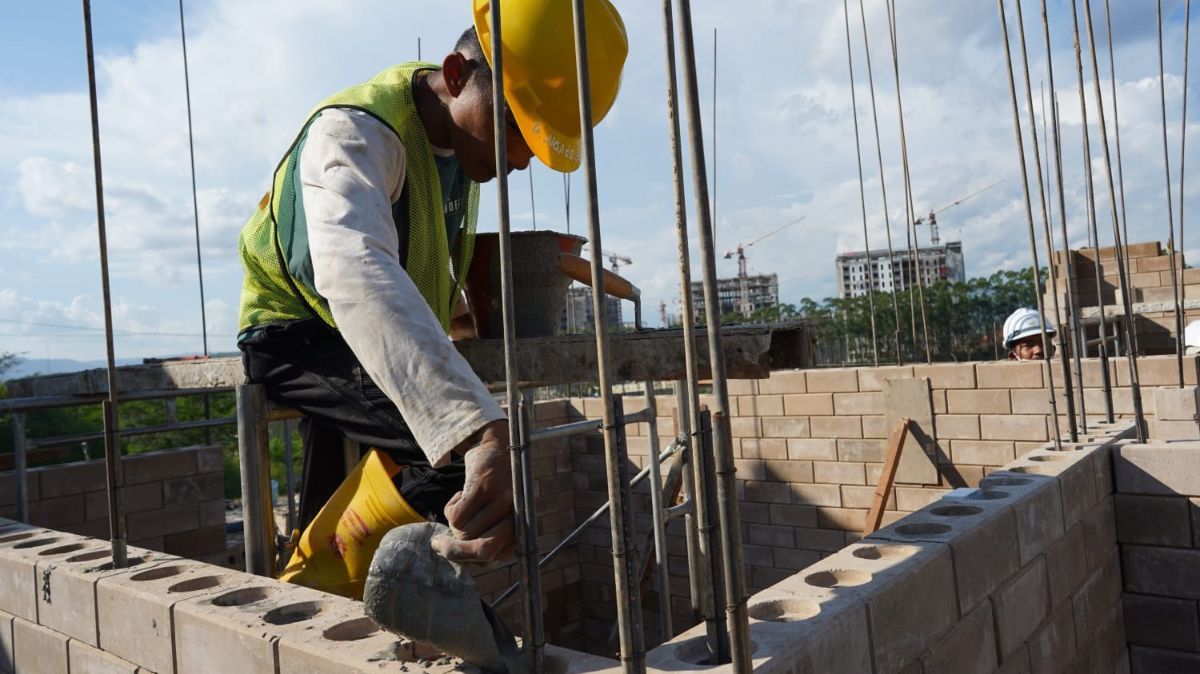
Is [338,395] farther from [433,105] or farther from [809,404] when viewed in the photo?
[809,404]

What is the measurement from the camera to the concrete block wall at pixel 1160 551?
12.0 ft

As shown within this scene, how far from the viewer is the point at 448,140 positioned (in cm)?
241

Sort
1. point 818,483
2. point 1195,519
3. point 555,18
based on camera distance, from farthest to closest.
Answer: point 818,483 → point 1195,519 → point 555,18

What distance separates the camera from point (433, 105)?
2375 millimetres

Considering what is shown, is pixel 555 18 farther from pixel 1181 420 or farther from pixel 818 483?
pixel 818 483

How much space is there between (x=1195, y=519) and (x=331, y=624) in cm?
360

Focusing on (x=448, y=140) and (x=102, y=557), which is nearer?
(x=448, y=140)

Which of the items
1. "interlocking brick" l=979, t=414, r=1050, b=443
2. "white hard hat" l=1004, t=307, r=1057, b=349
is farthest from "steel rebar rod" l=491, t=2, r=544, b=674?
"white hard hat" l=1004, t=307, r=1057, b=349

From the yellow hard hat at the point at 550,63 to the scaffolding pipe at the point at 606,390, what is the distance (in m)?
0.70

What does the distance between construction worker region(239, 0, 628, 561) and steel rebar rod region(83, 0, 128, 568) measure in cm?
43

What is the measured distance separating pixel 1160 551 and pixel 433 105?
3664 millimetres

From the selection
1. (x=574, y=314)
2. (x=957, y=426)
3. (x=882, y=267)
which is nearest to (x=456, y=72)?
(x=957, y=426)

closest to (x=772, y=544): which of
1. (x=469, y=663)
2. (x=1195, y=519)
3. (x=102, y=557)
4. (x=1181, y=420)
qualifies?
(x=1181, y=420)

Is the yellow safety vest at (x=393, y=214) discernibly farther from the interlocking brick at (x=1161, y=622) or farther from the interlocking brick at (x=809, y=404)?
the interlocking brick at (x=809, y=404)
